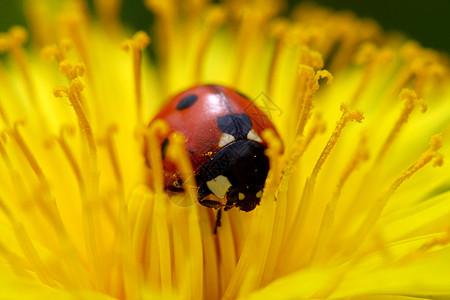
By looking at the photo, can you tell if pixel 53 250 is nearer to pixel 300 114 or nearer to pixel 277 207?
pixel 277 207

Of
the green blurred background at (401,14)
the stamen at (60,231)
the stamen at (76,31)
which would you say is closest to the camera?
the stamen at (60,231)

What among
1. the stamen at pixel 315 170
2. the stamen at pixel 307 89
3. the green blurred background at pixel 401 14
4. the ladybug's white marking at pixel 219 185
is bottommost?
the ladybug's white marking at pixel 219 185

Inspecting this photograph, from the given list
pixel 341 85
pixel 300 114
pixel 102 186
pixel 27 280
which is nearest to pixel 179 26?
pixel 341 85

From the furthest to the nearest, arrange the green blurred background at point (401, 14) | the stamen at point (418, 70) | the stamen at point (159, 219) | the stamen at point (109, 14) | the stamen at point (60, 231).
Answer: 1. the green blurred background at point (401, 14)
2. the stamen at point (109, 14)
3. the stamen at point (418, 70)
4. the stamen at point (159, 219)
5. the stamen at point (60, 231)

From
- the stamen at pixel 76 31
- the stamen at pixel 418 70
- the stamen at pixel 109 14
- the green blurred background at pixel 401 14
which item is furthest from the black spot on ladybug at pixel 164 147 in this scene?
the green blurred background at pixel 401 14

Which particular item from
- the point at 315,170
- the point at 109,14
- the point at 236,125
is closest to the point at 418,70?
the point at 315,170

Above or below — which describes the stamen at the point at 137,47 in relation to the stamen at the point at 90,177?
above

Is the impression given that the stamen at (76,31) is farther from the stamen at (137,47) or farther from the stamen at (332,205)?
the stamen at (332,205)

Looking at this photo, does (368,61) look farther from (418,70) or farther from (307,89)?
(307,89)
